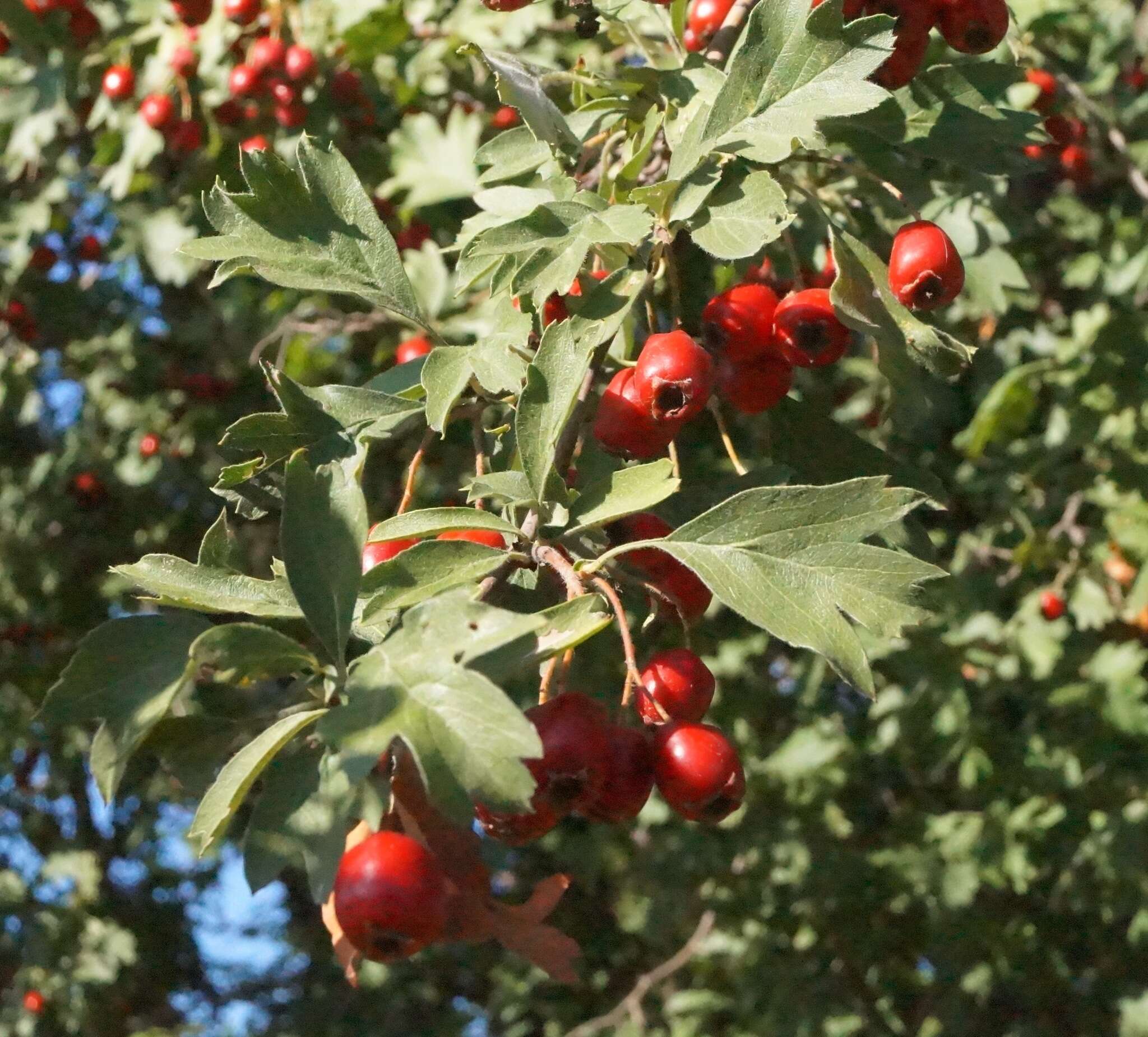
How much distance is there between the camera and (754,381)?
4.16 feet

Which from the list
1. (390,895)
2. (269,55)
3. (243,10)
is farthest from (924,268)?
(243,10)

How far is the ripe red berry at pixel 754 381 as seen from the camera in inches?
49.8

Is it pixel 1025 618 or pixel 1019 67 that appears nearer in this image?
pixel 1019 67

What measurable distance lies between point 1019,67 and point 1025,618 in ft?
6.71

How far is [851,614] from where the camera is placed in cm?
103

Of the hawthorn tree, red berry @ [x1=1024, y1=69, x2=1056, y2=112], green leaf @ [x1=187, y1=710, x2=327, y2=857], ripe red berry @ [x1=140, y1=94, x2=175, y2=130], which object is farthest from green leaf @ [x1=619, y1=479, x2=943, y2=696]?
ripe red berry @ [x1=140, y1=94, x2=175, y2=130]

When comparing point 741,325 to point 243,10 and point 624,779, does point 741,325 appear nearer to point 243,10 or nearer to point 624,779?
point 624,779

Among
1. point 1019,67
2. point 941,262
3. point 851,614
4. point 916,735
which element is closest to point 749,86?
point 941,262

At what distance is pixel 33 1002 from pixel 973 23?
4.45m

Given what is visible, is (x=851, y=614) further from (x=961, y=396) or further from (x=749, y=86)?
(x=961, y=396)

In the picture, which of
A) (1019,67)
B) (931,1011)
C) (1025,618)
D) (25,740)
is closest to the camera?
(1019,67)

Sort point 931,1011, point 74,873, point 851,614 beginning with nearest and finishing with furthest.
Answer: point 851,614
point 931,1011
point 74,873

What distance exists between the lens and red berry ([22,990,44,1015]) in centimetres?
445

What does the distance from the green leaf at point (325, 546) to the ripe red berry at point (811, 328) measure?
1.49 ft
